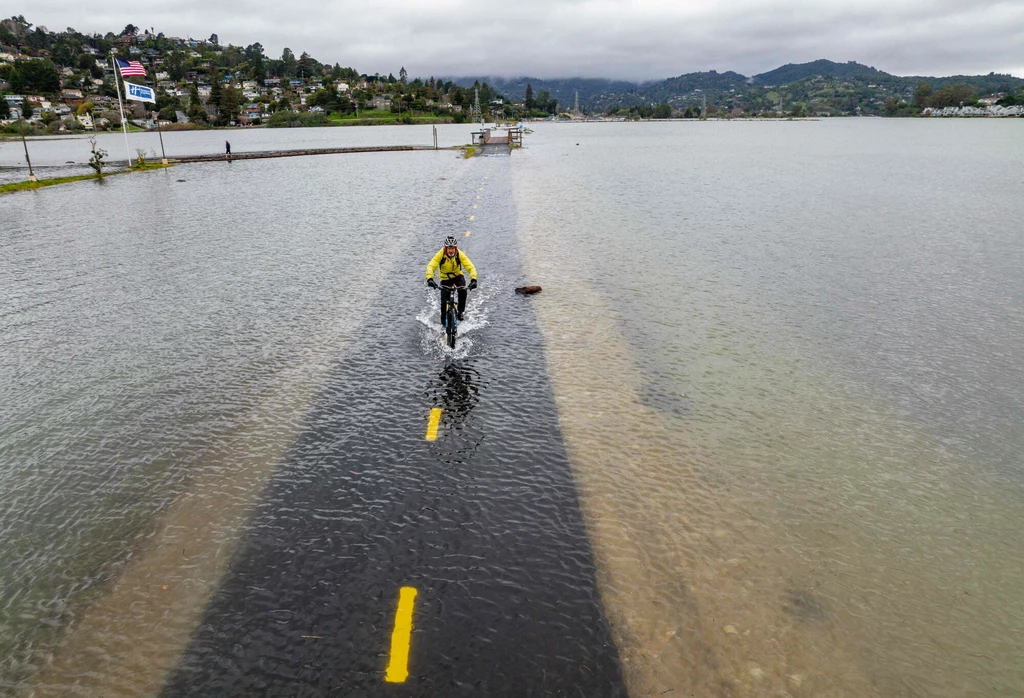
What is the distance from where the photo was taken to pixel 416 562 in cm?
1030

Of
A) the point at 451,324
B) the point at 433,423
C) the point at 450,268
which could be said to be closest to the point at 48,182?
the point at 450,268

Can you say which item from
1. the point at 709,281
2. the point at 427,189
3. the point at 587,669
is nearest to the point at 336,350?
the point at 587,669

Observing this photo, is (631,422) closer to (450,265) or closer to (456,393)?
(456,393)

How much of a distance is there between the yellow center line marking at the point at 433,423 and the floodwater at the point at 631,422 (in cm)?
70

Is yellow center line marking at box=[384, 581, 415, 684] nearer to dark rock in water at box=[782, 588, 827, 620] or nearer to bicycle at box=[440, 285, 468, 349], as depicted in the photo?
dark rock in water at box=[782, 588, 827, 620]

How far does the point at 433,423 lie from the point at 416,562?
4998 millimetres

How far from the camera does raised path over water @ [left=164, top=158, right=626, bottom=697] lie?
8.37m

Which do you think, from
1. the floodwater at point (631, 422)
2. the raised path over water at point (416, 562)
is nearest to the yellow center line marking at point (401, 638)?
the raised path over water at point (416, 562)

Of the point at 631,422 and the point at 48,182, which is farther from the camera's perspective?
the point at 48,182

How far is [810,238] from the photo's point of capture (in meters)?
37.2

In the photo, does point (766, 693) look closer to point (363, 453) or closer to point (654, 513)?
point (654, 513)

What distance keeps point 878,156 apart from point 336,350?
4158 inches

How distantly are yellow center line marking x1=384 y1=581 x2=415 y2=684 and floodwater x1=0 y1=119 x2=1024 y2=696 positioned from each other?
1784mm

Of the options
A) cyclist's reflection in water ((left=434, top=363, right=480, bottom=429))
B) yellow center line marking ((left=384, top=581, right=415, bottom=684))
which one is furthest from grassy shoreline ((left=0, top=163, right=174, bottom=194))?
yellow center line marking ((left=384, top=581, right=415, bottom=684))
